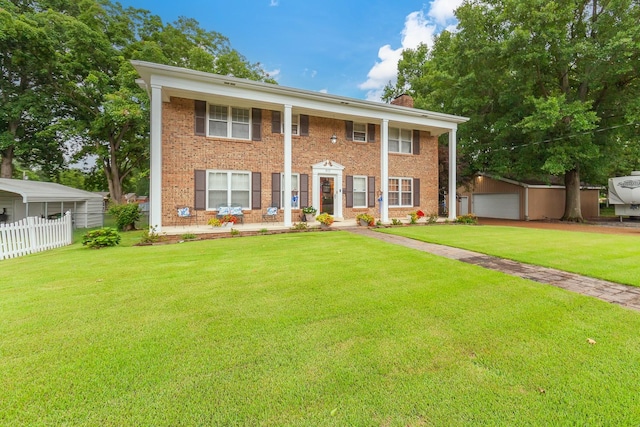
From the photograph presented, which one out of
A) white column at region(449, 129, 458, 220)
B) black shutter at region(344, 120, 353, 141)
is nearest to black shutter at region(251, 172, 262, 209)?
black shutter at region(344, 120, 353, 141)

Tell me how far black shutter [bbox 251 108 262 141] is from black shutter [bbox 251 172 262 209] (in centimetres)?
157

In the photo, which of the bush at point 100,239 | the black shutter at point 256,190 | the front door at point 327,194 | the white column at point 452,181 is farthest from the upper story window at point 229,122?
the white column at point 452,181

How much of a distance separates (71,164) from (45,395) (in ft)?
84.3

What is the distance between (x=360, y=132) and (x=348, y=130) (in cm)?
79

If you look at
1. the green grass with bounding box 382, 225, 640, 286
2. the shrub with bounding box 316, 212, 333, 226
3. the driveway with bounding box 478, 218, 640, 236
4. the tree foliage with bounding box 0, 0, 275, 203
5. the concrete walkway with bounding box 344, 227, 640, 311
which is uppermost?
the tree foliage with bounding box 0, 0, 275, 203

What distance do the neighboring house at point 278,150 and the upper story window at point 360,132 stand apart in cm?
5

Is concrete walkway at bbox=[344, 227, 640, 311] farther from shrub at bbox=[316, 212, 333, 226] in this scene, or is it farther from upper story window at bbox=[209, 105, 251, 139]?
upper story window at bbox=[209, 105, 251, 139]

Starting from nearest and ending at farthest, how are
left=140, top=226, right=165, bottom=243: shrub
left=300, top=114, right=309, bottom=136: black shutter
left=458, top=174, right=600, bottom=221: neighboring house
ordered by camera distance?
left=140, top=226, right=165, bottom=243: shrub < left=300, top=114, right=309, bottom=136: black shutter < left=458, top=174, right=600, bottom=221: neighboring house

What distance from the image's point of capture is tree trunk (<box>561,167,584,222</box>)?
17078 mm

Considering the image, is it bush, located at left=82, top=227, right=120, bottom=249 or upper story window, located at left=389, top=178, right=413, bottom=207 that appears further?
upper story window, located at left=389, top=178, right=413, bottom=207

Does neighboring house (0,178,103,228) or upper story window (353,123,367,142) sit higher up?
upper story window (353,123,367,142)

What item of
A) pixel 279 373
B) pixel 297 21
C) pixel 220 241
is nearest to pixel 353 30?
pixel 297 21

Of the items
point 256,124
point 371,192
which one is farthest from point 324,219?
point 256,124

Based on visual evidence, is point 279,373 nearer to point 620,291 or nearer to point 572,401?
point 572,401
